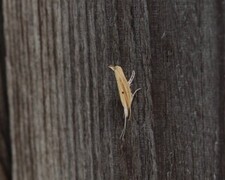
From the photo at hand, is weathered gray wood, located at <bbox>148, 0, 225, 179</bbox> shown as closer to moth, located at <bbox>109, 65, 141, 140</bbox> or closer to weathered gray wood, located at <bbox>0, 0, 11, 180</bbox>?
moth, located at <bbox>109, 65, 141, 140</bbox>

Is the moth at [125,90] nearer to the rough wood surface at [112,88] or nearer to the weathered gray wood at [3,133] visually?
the rough wood surface at [112,88]

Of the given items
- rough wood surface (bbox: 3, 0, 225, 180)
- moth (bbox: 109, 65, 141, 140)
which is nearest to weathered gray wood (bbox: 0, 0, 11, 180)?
rough wood surface (bbox: 3, 0, 225, 180)

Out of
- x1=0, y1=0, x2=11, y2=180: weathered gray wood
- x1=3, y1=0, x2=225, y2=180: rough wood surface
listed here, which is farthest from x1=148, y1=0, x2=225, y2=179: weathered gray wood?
x1=0, y1=0, x2=11, y2=180: weathered gray wood

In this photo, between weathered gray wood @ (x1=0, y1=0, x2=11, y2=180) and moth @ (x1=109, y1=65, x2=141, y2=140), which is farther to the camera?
weathered gray wood @ (x1=0, y1=0, x2=11, y2=180)

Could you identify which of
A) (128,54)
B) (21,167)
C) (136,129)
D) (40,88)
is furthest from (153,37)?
(21,167)

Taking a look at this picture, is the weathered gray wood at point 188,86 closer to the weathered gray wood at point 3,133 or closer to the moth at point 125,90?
the moth at point 125,90

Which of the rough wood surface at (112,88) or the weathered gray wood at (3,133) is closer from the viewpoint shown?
the rough wood surface at (112,88)

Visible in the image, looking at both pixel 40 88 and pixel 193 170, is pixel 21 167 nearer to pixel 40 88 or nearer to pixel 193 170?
pixel 40 88

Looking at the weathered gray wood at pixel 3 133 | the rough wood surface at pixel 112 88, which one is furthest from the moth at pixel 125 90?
the weathered gray wood at pixel 3 133
